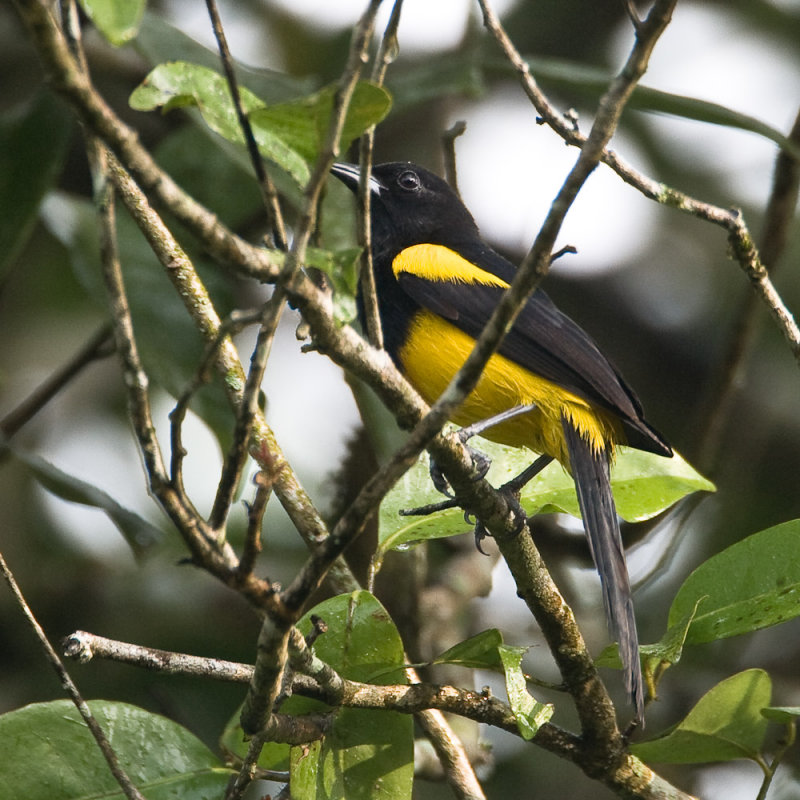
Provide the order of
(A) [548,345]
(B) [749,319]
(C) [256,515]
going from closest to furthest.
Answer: (C) [256,515] < (A) [548,345] < (B) [749,319]

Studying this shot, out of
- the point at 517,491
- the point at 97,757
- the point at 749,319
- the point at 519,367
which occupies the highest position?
the point at 749,319

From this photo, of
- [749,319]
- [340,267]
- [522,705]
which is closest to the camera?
[340,267]

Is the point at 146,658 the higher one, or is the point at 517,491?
the point at 517,491

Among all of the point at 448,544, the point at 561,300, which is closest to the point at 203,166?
the point at 448,544

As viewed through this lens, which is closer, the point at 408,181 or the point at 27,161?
the point at 27,161

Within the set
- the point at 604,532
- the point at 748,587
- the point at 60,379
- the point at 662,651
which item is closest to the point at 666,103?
the point at 604,532

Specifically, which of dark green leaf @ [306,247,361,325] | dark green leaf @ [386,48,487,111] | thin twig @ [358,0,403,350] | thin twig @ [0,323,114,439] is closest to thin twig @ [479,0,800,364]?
thin twig @ [358,0,403,350]

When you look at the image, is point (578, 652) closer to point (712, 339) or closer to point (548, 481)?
point (548, 481)

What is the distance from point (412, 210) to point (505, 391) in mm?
1164

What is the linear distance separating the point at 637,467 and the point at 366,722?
1.24 meters

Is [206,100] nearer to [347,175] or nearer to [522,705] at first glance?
[522,705]

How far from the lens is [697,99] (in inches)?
140

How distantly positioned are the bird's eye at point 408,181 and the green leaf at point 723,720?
8.10ft

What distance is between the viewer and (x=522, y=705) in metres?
2.28
